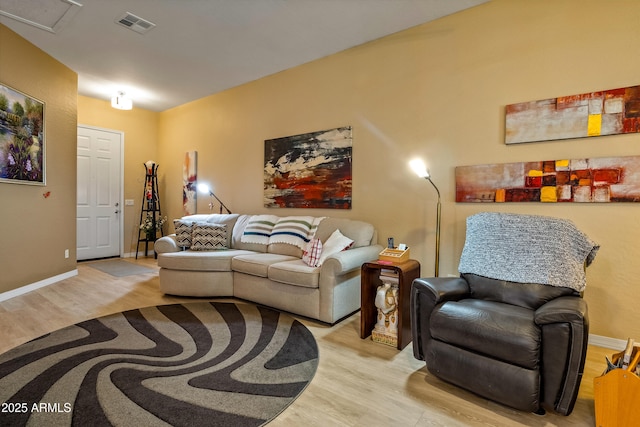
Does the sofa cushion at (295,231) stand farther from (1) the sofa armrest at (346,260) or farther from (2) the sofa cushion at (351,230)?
(1) the sofa armrest at (346,260)

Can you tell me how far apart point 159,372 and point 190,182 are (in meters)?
4.30

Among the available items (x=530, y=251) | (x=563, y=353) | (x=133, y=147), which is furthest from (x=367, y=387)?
(x=133, y=147)

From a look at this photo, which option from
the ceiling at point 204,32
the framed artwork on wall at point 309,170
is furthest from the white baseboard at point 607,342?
the ceiling at point 204,32

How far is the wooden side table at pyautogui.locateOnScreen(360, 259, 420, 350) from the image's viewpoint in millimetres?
2418

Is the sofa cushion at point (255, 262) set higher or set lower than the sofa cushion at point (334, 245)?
lower

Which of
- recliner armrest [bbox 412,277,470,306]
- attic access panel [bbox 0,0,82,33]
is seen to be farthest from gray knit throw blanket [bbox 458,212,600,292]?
attic access panel [bbox 0,0,82,33]

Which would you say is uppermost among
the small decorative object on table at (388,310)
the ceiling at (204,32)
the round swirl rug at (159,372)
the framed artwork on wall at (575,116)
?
the ceiling at (204,32)

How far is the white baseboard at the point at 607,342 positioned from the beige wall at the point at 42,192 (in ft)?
18.7

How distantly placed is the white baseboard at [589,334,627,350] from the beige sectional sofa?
1.83m

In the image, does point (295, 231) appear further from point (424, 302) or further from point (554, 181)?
point (554, 181)

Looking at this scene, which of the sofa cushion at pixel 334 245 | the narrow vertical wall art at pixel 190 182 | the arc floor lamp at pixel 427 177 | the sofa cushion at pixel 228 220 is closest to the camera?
the arc floor lamp at pixel 427 177

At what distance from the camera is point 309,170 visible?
4055 millimetres

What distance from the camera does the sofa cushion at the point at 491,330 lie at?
1612 mm

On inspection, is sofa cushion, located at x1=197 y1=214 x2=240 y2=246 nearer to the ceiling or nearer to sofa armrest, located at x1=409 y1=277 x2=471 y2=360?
the ceiling
